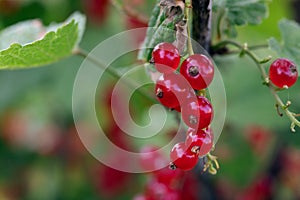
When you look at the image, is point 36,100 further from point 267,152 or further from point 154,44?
point 154,44

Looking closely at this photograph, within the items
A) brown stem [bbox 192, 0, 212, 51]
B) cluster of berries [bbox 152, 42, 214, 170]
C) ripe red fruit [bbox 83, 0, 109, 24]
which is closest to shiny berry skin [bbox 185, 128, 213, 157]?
cluster of berries [bbox 152, 42, 214, 170]

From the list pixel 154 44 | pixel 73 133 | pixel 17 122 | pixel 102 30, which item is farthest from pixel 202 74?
pixel 17 122

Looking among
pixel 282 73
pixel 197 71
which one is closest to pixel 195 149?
pixel 197 71

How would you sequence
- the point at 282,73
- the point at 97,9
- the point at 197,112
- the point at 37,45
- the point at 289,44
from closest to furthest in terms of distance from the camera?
the point at 197,112
the point at 282,73
the point at 37,45
the point at 289,44
the point at 97,9

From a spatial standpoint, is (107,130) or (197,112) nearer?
(197,112)

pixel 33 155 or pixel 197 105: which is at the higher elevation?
pixel 197 105

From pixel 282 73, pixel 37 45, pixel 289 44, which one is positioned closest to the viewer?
pixel 282 73

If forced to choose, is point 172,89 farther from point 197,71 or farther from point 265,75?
point 265,75

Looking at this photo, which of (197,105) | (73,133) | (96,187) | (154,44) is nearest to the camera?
(197,105)

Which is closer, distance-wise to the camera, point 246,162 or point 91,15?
point 246,162
